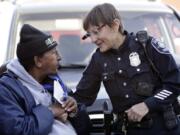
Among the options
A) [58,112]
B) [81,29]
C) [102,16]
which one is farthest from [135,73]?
[81,29]

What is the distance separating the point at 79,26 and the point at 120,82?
6.08 ft

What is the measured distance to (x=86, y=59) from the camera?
4902 mm

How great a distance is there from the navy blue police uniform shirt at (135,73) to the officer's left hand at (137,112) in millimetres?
36

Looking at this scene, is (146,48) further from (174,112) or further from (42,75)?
(42,75)

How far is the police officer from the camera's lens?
3455 millimetres

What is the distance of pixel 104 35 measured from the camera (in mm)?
3475

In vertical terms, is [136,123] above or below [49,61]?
below

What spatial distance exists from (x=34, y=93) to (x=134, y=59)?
0.62 metres

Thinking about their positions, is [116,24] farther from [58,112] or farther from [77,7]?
[77,7]

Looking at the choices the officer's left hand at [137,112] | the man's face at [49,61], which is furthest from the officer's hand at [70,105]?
the officer's left hand at [137,112]

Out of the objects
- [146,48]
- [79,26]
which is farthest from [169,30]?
[146,48]

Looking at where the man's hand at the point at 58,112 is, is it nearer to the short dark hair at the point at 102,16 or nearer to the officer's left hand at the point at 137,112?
the officer's left hand at the point at 137,112

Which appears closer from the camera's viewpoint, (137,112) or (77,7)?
(137,112)

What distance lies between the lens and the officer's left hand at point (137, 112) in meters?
3.37
